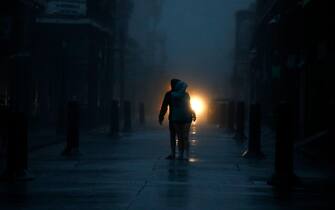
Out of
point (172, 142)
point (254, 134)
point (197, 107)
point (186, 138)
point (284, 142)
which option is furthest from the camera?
point (197, 107)

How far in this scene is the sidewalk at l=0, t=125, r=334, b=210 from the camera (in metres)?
10.8

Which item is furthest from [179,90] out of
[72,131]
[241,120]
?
[241,120]

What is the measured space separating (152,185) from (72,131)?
26.7 ft

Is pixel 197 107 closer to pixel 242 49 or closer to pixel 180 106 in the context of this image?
pixel 242 49

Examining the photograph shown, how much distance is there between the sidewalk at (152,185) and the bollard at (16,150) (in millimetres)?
270

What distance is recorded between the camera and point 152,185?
43.0 ft

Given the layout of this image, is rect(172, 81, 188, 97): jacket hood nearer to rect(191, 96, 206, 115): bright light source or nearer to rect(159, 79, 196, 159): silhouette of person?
rect(159, 79, 196, 159): silhouette of person

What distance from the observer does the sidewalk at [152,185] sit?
10781 millimetres

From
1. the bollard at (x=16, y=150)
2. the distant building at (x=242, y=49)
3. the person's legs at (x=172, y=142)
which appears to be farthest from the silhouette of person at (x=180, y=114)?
the distant building at (x=242, y=49)

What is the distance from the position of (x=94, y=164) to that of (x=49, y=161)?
4.42ft

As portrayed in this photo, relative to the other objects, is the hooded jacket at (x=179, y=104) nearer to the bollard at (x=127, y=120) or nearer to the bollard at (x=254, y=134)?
the bollard at (x=254, y=134)

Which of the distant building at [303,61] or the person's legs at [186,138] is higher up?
the distant building at [303,61]

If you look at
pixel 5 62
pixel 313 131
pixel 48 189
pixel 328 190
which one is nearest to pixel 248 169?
pixel 328 190

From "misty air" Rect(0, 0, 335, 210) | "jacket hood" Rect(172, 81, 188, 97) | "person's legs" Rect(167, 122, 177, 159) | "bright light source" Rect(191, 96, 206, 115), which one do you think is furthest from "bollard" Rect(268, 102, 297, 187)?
"bright light source" Rect(191, 96, 206, 115)
